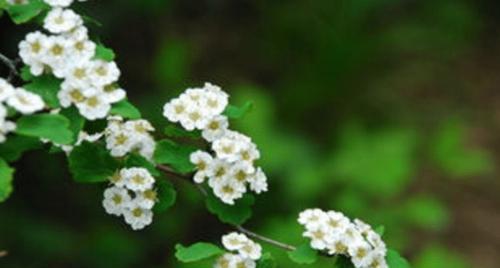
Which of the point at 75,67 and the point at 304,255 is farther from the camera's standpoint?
the point at 304,255

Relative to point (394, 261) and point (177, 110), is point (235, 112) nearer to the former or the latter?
point (177, 110)

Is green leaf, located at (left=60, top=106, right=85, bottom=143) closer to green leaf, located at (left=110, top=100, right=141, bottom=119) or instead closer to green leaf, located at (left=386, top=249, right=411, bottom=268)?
green leaf, located at (left=110, top=100, right=141, bottom=119)

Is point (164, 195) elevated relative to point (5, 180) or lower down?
elevated

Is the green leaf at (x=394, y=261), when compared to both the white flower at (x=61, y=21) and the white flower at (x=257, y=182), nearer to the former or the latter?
the white flower at (x=257, y=182)

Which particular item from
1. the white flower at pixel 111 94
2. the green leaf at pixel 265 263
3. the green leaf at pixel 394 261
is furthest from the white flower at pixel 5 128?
the green leaf at pixel 394 261

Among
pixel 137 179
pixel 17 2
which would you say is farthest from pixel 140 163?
pixel 17 2

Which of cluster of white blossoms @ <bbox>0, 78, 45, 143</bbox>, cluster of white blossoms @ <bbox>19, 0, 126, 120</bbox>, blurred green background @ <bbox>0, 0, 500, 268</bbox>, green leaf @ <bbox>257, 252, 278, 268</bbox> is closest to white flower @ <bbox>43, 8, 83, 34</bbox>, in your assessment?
cluster of white blossoms @ <bbox>19, 0, 126, 120</bbox>
